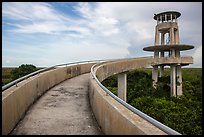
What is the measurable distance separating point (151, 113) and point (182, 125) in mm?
3617

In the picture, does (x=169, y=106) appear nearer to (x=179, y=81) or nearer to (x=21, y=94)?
(x=179, y=81)

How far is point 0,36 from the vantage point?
6.15m

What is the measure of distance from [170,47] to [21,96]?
27.4 m

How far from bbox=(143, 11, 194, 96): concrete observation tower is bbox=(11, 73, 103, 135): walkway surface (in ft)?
77.1

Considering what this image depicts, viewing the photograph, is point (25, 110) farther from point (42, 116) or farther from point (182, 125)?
point (182, 125)

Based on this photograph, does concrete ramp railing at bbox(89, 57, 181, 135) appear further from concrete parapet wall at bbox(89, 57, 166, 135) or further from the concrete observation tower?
the concrete observation tower

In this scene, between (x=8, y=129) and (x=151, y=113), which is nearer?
(x=8, y=129)

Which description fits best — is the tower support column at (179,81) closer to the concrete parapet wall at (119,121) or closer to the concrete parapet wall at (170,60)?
the concrete parapet wall at (170,60)

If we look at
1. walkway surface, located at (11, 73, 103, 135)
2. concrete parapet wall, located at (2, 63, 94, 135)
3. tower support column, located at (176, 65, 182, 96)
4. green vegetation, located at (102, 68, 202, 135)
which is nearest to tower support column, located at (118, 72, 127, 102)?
green vegetation, located at (102, 68, 202, 135)

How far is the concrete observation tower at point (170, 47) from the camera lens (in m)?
31.4

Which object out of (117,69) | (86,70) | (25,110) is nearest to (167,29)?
(117,69)

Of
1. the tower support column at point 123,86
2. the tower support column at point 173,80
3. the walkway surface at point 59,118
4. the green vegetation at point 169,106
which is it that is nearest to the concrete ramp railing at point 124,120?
the walkway surface at point 59,118

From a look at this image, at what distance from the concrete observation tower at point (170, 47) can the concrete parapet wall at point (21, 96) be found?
2062 cm

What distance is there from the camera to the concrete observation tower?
3144 cm
